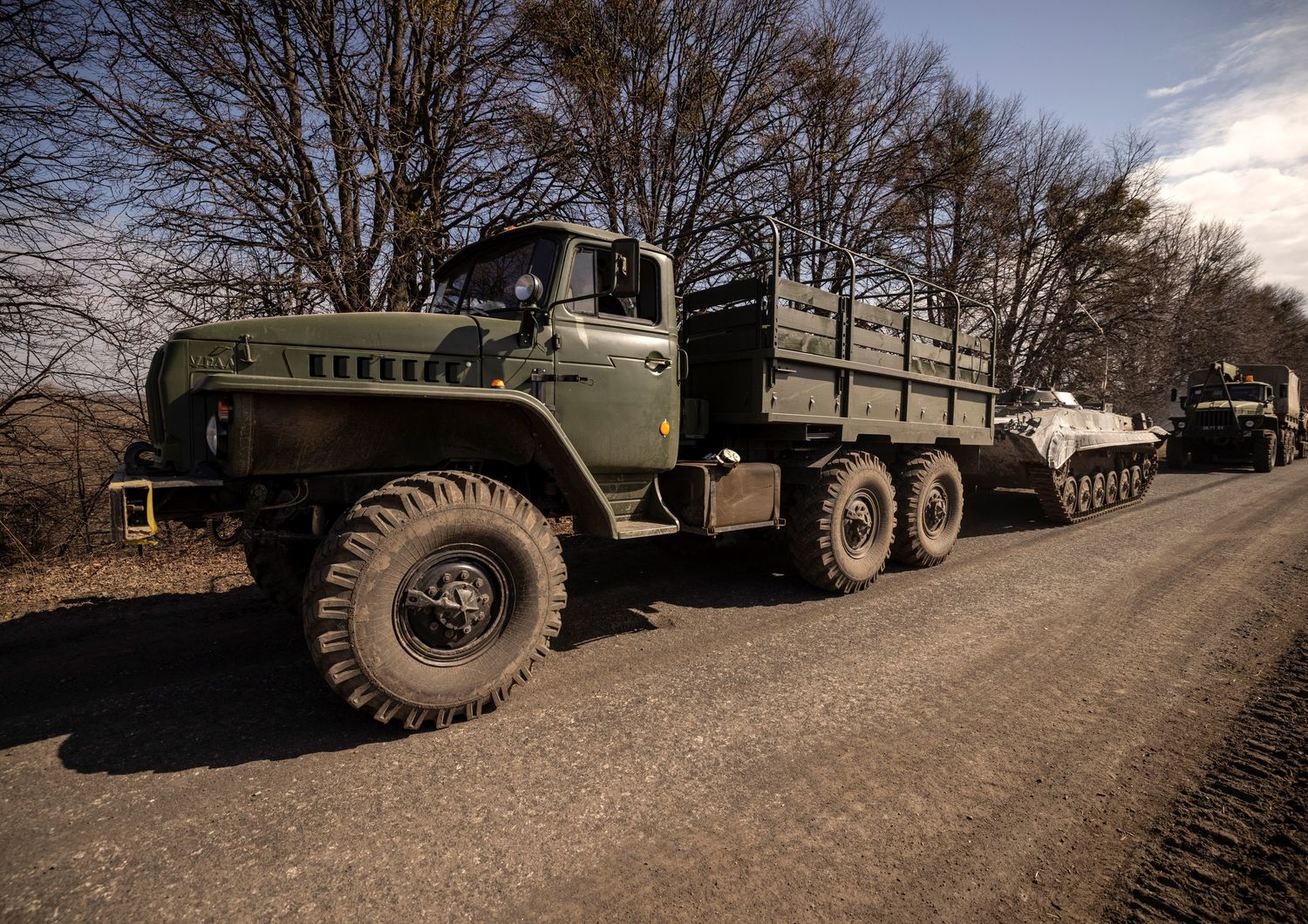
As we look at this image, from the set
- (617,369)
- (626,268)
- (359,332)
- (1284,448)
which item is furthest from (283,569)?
(1284,448)

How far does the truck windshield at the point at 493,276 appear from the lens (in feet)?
13.3

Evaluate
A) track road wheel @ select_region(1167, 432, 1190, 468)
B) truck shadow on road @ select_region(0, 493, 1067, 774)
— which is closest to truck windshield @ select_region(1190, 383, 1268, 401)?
track road wheel @ select_region(1167, 432, 1190, 468)

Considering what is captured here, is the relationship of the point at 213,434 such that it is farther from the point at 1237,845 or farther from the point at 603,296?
the point at 1237,845

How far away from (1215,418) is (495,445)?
2100 cm

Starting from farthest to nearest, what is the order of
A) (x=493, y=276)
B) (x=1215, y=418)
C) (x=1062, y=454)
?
(x=1215, y=418) < (x=1062, y=454) < (x=493, y=276)

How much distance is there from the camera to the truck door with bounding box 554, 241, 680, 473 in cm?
396

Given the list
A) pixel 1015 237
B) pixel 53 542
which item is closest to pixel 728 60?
pixel 53 542

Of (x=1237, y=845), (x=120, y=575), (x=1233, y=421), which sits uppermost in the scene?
(x=1233, y=421)

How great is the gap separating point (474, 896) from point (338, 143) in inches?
281

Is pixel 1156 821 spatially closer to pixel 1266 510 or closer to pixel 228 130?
pixel 228 130

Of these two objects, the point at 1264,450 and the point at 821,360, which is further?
the point at 1264,450

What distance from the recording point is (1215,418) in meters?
17.5

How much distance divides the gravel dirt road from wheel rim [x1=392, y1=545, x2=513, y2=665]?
0.38 metres

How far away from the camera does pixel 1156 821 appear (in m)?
2.44
